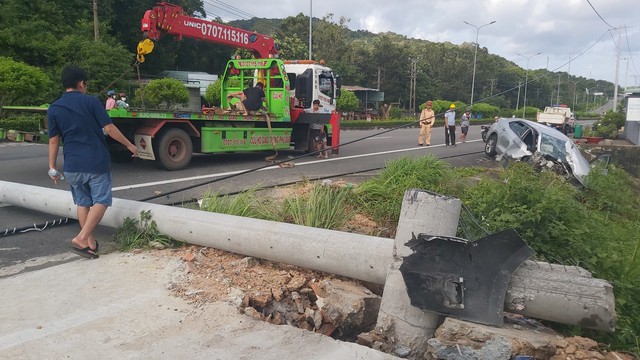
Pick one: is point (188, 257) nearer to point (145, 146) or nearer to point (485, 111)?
point (145, 146)

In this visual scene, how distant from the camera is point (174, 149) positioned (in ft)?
33.7

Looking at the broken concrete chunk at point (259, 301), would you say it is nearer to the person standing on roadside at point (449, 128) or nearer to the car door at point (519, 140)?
the car door at point (519, 140)

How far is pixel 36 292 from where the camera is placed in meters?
3.97

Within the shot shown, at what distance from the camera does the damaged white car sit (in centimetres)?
1139

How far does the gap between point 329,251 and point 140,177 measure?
6170mm

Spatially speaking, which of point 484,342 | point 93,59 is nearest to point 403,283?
point 484,342

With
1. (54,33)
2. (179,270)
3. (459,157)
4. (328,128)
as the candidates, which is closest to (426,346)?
(179,270)

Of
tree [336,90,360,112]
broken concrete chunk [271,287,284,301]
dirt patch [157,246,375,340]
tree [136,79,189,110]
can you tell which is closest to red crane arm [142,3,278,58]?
dirt patch [157,246,375,340]

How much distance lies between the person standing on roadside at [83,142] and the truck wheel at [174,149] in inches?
201

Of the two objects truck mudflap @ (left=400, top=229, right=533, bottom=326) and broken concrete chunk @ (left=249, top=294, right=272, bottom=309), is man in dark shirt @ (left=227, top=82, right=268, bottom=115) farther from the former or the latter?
truck mudflap @ (left=400, top=229, right=533, bottom=326)

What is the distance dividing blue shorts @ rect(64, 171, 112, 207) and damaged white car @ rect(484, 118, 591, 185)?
9113 mm

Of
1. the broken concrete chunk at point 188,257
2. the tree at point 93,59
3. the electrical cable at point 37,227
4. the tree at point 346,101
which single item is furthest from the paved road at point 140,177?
the tree at point 346,101

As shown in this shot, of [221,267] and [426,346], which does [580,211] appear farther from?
[221,267]

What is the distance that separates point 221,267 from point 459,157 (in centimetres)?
1295
